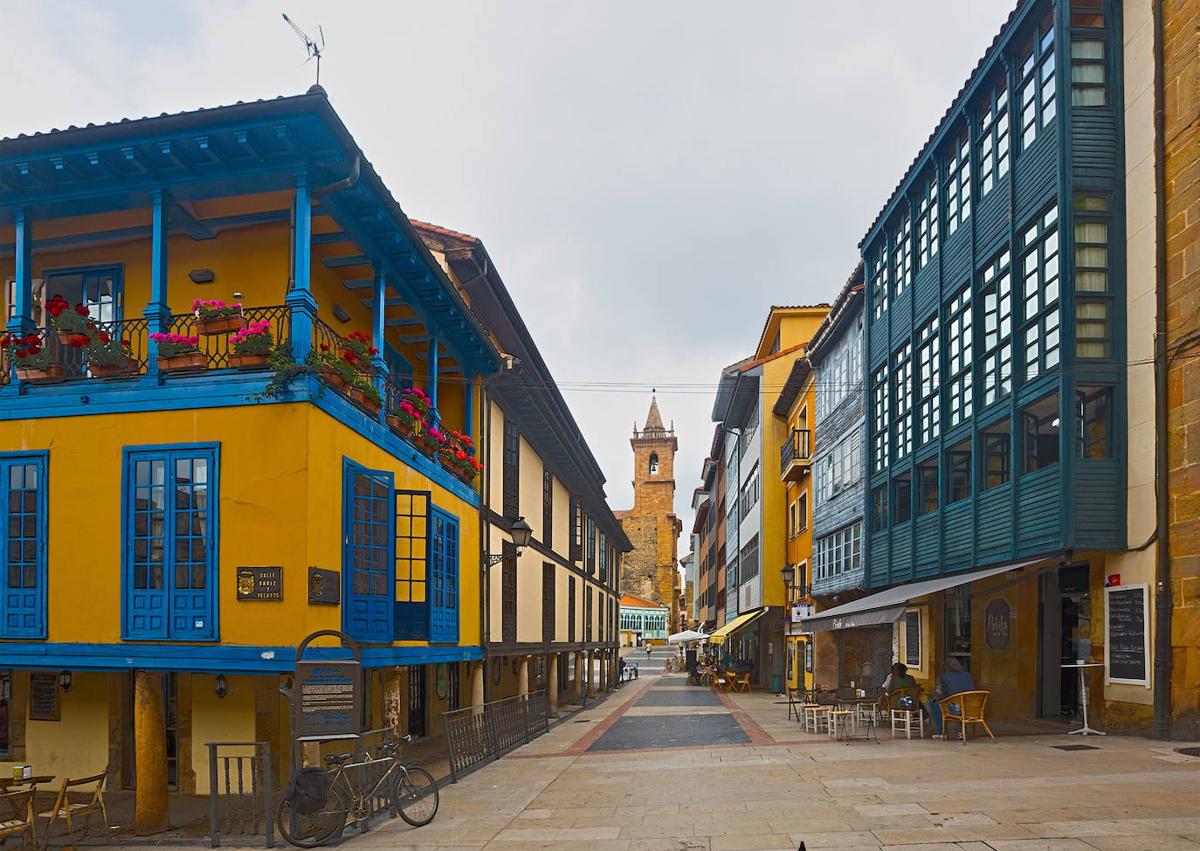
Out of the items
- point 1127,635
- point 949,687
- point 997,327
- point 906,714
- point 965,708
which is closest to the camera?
point 1127,635

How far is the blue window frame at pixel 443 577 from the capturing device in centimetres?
1664

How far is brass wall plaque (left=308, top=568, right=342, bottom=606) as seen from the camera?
11.9m

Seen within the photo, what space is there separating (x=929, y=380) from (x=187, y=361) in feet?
53.7

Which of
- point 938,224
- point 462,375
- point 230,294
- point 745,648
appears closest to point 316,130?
point 230,294

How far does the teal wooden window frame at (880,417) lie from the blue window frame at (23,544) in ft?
63.8

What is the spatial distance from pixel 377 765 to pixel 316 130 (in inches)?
274

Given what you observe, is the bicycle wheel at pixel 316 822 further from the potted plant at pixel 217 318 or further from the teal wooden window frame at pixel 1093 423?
the teal wooden window frame at pixel 1093 423

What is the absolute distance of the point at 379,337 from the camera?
48.4 ft

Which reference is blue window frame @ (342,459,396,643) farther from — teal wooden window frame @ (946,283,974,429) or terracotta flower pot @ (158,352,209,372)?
teal wooden window frame @ (946,283,974,429)

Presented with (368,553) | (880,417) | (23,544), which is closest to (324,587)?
(368,553)

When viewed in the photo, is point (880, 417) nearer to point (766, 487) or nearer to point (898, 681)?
point (898, 681)

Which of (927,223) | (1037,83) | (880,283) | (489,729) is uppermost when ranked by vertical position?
(1037,83)

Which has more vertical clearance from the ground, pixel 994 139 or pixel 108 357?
pixel 994 139

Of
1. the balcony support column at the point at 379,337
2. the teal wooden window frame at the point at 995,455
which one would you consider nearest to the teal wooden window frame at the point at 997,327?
the teal wooden window frame at the point at 995,455
